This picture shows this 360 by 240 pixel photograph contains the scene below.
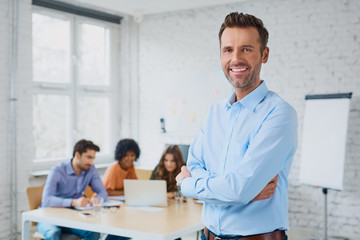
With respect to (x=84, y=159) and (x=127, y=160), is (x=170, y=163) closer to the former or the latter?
(x=127, y=160)

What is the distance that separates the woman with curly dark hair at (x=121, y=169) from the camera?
4816mm

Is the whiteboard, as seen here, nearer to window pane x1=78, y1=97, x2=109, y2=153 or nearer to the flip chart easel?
the flip chart easel

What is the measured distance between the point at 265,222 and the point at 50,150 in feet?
16.7

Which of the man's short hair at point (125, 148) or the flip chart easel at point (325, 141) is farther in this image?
the flip chart easel at point (325, 141)

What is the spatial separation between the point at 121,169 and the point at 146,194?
113cm

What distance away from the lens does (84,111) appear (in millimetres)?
6703

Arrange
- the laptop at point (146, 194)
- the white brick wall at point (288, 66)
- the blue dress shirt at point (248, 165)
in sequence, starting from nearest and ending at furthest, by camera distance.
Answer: the blue dress shirt at point (248, 165)
the laptop at point (146, 194)
the white brick wall at point (288, 66)

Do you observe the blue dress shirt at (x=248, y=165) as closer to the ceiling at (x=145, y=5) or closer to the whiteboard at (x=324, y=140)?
the whiteboard at (x=324, y=140)

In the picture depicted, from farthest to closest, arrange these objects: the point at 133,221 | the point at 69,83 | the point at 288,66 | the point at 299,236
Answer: the point at 69,83
the point at 288,66
the point at 299,236
the point at 133,221

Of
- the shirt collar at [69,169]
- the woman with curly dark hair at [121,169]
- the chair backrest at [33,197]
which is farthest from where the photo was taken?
the woman with curly dark hair at [121,169]

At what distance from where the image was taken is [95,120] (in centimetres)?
693

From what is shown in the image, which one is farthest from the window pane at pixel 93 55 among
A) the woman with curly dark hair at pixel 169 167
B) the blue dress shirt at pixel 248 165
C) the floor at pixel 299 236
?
the blue dress shirt at pixel 248 165

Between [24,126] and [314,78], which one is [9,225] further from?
[314,78]

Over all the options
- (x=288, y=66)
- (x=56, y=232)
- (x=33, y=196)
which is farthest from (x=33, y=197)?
(x=288, y=66)
